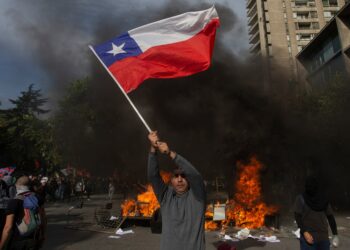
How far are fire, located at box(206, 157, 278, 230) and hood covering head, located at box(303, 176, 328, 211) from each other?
255 inches

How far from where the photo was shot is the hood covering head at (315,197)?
3955mm

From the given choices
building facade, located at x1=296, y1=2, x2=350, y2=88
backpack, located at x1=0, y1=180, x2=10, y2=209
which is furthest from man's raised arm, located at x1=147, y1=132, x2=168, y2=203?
building facade, located at x1=296, y1=2, x2=350, y2=88

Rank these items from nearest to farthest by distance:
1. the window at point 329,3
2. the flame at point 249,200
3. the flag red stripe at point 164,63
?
1. the flag red stripe at point 164,63
2. the flame at point 249,200
3. the window at point 329,3

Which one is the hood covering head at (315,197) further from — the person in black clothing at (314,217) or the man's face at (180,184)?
the man's face at (180,184)

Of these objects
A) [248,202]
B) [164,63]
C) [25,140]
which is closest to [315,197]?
[164,63]

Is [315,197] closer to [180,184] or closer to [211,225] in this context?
[180,184]

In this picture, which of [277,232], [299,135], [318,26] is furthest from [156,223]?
[318,26]

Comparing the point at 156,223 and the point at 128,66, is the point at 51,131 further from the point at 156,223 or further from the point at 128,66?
the point at 128,66

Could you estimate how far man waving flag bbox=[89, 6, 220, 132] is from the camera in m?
5.00

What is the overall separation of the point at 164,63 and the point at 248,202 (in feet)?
26.2

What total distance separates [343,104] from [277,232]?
31.0ft

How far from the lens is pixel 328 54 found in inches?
1188

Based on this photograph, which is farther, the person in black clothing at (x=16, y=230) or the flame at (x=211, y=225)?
the flame at (x=211, y=225)

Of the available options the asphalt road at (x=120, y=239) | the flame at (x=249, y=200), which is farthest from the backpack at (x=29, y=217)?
the flame at (x=249, y=200)
